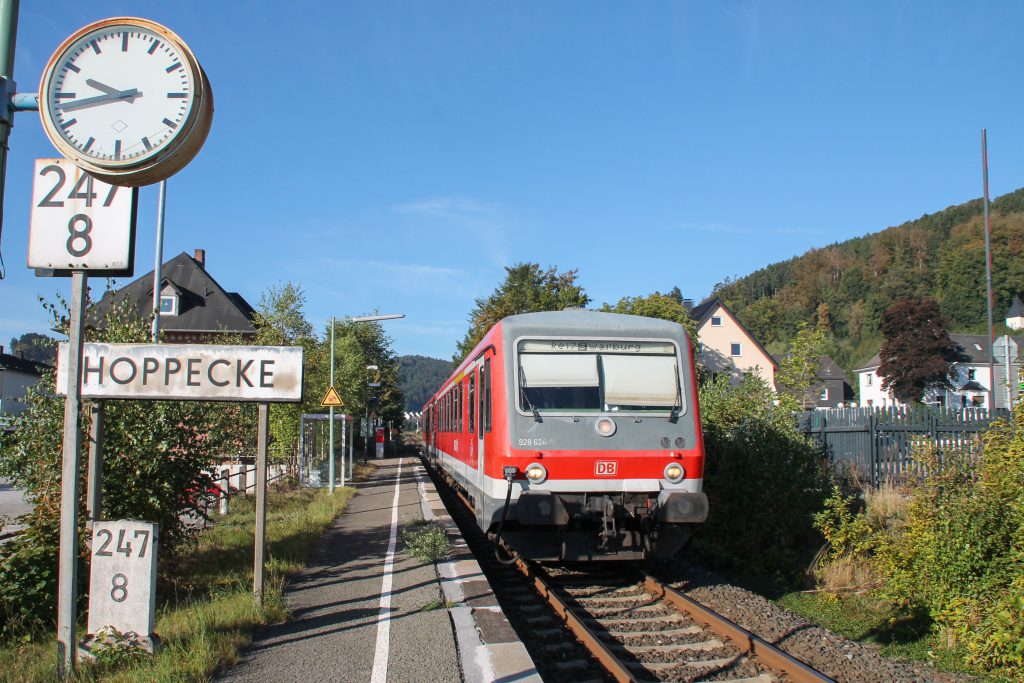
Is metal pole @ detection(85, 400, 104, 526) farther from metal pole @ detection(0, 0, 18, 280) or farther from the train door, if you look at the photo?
the train door

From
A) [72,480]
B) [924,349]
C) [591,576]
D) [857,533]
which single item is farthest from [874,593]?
[924,349]

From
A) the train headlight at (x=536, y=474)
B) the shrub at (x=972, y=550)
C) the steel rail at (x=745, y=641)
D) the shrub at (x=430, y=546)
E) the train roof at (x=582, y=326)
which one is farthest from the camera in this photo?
the shrub at (x=430, y=546)

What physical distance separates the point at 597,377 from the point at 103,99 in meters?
6.05

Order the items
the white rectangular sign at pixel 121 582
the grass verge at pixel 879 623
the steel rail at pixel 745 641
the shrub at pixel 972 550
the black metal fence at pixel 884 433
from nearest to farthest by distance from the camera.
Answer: the white rectangular sign at pixel 121 582, the steel rail at pixel 745 641, the shrub at pixel 972 550, the grass verge at pixel 879 623, the black metal fence at pixel 884 433

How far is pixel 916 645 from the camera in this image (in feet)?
26.2

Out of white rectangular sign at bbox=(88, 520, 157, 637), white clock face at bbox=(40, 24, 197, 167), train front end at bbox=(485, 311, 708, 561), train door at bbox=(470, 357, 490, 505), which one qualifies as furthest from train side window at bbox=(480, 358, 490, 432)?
white clock face at bbox=(40, 24, 197, 167)

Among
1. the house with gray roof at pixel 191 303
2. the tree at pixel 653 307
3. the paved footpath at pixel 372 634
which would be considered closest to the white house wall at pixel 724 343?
the tree at pixel 653 307

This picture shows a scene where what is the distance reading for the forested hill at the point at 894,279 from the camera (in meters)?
102

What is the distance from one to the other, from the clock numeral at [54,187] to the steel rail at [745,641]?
20.0 ft

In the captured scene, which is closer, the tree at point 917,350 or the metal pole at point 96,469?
the metal pole at point 96,469

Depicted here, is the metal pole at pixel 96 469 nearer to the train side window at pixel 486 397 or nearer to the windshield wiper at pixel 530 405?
the windshield wiper at pixel 530 405

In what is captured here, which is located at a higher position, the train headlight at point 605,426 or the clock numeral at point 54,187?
the clock numeral at point 54,187

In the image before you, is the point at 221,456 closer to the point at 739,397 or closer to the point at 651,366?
the point at 651,366

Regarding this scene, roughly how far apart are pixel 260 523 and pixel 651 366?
4.58 meters
